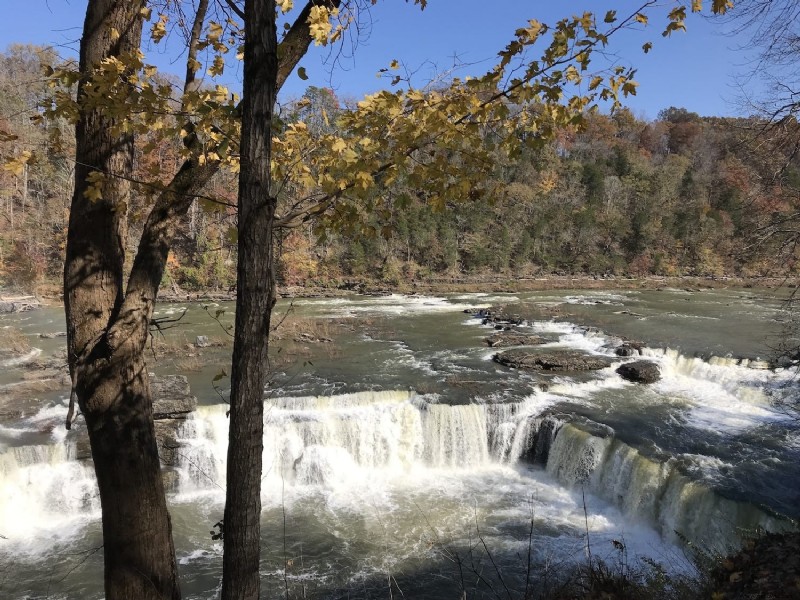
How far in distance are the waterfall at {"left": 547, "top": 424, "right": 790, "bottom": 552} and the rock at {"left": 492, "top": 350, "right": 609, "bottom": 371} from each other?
148 inches

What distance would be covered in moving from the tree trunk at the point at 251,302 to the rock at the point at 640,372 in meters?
12.4

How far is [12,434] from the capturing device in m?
8.93

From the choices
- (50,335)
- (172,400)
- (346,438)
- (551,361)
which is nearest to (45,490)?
(172,400)

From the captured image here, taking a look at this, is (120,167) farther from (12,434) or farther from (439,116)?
(12,434)

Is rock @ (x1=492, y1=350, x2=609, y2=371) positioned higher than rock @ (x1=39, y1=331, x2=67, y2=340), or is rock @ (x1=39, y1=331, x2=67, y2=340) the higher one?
rock @ (x1=39, y1=331, x2=67, y2=340)

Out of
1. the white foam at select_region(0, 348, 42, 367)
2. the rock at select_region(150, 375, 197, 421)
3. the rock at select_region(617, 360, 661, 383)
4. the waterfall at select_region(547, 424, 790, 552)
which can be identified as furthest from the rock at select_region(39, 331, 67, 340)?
the rock at select_region(617, 360, 661, 383)

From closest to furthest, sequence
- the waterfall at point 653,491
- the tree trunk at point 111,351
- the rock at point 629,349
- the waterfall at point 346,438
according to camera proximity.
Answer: the tree trunk at point 111,351 < the waterfall at point 653,491 < the waterfall at point 346,438 < the rock at point 629,349

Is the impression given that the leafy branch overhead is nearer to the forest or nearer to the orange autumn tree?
the orange autumn tree

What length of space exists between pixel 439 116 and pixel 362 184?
44 centimetres

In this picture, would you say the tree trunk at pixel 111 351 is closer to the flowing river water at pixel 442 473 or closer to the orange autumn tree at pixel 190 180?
the orange autumn tree at pixel 190 180

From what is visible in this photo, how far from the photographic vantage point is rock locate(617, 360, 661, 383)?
12.5 m

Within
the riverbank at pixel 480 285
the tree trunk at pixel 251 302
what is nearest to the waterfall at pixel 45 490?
the tree trunk at pixel 251 302

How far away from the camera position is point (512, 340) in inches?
637

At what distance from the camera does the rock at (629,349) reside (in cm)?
1445
